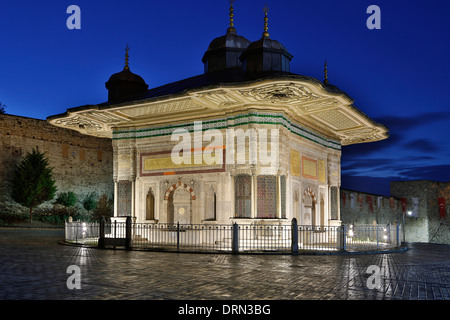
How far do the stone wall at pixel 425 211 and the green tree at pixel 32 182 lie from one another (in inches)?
958

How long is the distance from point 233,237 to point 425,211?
25.8 meters

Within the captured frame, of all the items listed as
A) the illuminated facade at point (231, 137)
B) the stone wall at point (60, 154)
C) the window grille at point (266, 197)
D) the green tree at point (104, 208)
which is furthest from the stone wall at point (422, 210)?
the window grille at point (266, 197)

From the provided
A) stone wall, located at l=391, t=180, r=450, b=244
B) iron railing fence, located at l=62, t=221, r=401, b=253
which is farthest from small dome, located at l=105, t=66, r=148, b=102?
stone wall, located at l=391, t=180, r=450, b=244

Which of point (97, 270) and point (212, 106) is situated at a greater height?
point (212, 106)

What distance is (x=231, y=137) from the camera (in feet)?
42.1

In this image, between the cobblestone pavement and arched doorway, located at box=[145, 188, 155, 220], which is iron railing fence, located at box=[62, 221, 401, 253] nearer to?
arched doorway, located at box=[145, 188, 155, 220]

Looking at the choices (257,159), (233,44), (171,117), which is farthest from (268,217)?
(233,44)

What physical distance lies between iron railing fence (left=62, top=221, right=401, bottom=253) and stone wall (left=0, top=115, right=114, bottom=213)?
1287 cm

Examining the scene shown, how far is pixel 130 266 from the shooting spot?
793 centimetres

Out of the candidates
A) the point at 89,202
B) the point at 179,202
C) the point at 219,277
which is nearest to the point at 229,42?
the point at 179,202

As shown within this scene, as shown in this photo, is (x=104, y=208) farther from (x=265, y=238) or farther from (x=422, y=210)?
(x=422, y=210)

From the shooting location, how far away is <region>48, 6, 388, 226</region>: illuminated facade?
481 inches

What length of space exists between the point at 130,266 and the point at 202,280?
205cm
